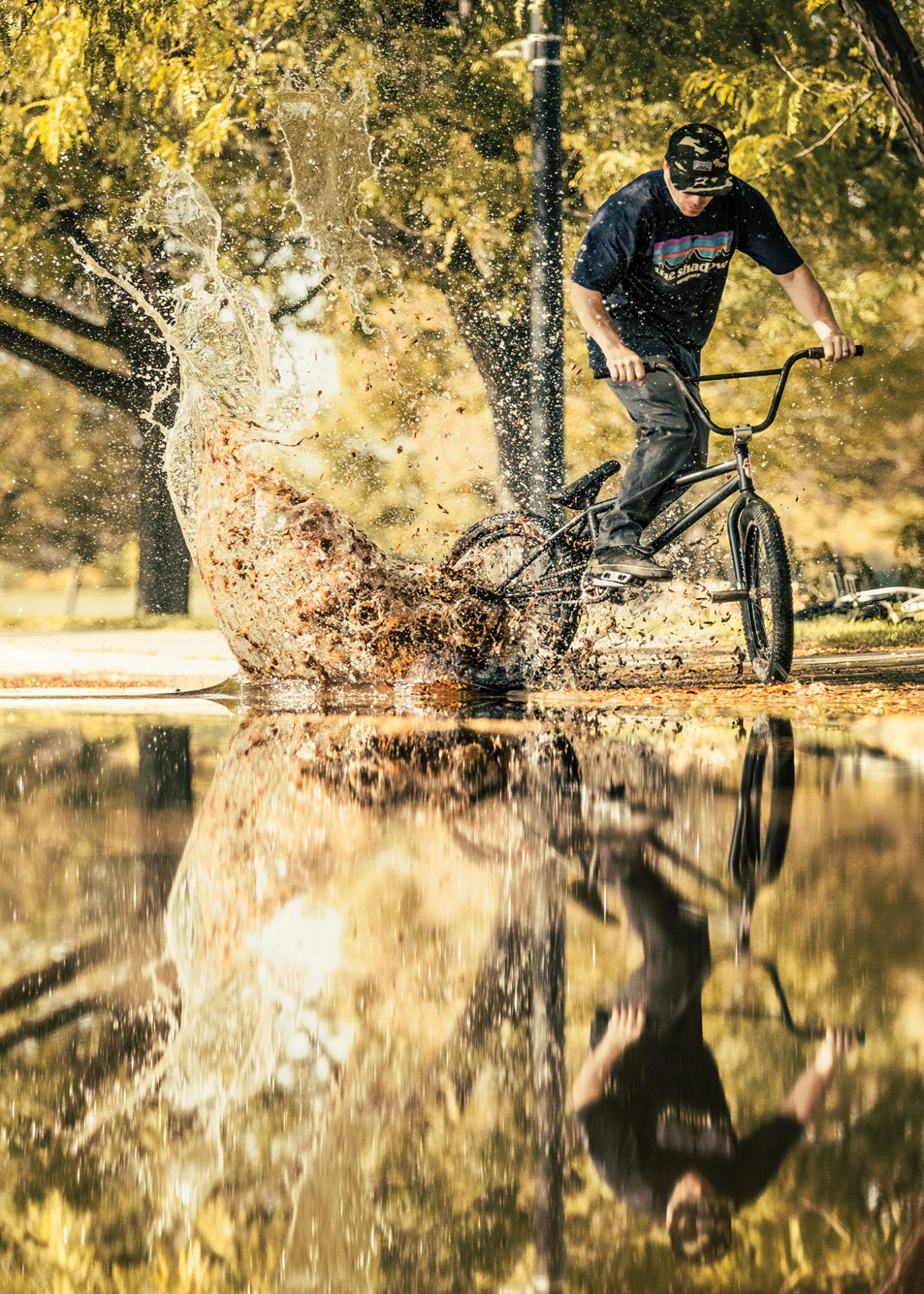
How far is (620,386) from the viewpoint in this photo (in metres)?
6.52

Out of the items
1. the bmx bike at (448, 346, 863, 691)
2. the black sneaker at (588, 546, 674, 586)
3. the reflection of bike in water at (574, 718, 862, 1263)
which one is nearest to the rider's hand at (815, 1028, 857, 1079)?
the reflection of bike in water at (574, 718, 862, 1263)

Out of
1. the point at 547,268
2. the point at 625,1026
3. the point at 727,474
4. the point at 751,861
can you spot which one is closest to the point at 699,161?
the point at 727,474

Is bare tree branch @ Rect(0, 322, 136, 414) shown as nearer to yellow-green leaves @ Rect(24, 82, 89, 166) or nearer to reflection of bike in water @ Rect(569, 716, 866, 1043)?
yellow-green leaves @ Rect(24, 82, 89, 166)

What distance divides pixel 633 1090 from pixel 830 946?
803 mm

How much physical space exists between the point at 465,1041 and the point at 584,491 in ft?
17.2

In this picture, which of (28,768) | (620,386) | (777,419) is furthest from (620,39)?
(28,768)

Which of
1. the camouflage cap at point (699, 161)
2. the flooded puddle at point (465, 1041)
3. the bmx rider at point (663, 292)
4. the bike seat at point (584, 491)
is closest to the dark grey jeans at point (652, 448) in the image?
the bmx rider at point (663, 292)

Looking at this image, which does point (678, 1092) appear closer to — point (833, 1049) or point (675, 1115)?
point (675, 1115)

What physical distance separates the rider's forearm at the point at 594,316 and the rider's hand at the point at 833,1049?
4.64 m

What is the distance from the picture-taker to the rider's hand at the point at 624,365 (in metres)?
6.23

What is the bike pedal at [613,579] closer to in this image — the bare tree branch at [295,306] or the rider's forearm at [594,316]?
the rider's forearm at [594,316]

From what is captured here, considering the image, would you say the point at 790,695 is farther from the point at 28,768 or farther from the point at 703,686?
the point at 28,768

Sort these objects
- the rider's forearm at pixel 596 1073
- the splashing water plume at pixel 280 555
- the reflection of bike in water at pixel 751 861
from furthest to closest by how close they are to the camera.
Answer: the splashing water plume at pixel 280 555, the reflection of bike in water at pixel 751 861, the rider's forearm at pixel 596 1073

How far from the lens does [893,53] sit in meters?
8.06
